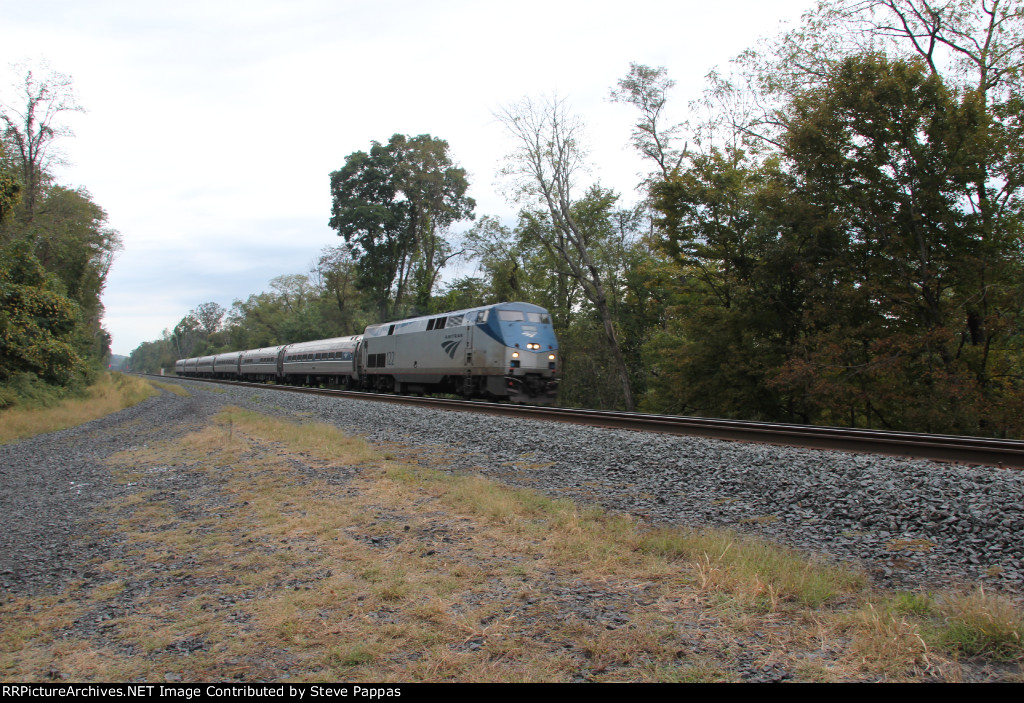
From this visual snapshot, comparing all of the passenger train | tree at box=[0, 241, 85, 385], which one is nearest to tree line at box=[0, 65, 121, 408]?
tree at box=[0, 241, 85, 385]

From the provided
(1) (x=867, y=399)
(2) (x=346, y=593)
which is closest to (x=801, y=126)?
(1) (x=867, y=399)

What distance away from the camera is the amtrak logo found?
21.8m

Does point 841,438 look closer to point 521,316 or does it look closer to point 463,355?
point 521,316

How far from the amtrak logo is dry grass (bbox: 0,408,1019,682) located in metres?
15.3

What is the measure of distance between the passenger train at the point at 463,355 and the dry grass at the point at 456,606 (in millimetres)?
13303

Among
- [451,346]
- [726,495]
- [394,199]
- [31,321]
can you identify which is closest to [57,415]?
[31,321]

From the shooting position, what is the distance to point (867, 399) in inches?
672

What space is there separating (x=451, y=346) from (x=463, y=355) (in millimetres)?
1001

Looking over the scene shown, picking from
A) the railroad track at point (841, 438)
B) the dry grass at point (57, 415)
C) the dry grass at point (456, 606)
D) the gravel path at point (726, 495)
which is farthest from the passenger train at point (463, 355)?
the dry grass at point (456, 606)

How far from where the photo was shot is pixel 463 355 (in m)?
21.4

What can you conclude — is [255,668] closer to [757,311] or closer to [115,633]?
[115,633]

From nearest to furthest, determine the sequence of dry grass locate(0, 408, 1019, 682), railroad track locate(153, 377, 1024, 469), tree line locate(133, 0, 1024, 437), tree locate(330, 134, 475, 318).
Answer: dry grass locate(0, 408, 1019, 682) → railroad track locate(153, 377, 1024, 469) → tree line locate(133, 0, 1024, 437) → tree locate(330, 134, 475, 318)

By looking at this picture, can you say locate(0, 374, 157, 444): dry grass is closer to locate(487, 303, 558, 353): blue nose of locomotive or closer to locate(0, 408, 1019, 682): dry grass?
locate(487, 303, 558, 353): blue nose of locomotive

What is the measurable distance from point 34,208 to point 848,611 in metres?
36.1
